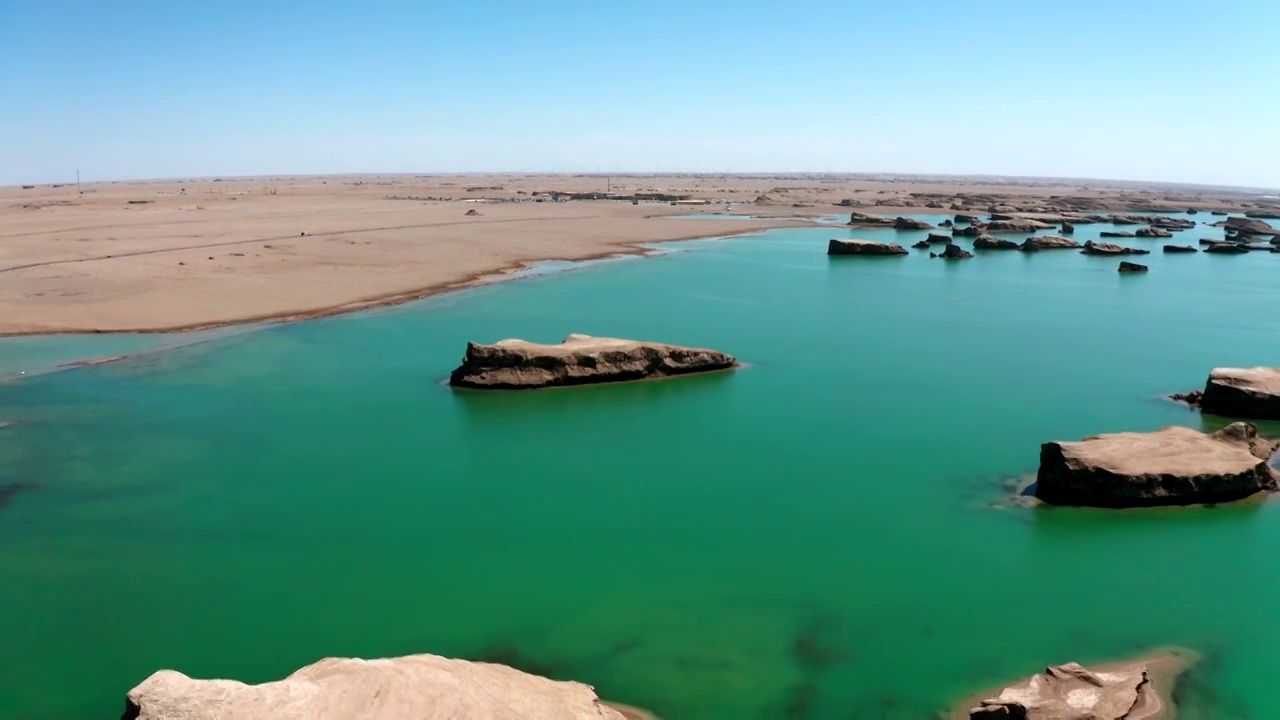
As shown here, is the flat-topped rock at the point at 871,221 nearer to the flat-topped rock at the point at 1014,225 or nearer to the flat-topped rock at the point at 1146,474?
the flat-topped rock at the point at 1014,225

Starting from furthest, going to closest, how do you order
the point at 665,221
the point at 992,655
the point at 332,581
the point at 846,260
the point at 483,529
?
the point at 665,221, the point at 846,260, the point at 483,529, the point at 332,581, the point at 992,655

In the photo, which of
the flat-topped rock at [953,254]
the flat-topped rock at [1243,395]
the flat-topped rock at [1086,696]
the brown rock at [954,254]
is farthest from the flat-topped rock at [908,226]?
the flat-topped rock at [1086,696]

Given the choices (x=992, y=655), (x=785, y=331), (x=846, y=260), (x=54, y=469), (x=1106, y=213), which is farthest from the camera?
(x=1106, y=213)

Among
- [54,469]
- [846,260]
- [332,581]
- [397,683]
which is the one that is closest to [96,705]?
[332,581]

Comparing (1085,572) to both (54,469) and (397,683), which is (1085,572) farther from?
(54,469)

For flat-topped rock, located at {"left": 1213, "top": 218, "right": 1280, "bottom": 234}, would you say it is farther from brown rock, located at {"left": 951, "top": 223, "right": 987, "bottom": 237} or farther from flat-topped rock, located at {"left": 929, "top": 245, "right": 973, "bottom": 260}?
flat-topped rock, located at {"left": 929, "top": 245, "right": 973, "bottom": 260}

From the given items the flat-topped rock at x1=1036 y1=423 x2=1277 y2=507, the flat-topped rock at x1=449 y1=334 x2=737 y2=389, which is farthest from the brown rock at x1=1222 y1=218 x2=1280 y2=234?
the flat-topped rock at x1=449 y1=334 x2=737 y2=389

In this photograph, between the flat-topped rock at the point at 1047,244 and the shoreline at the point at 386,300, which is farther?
the flat-topped rock at the point at 1047,244
